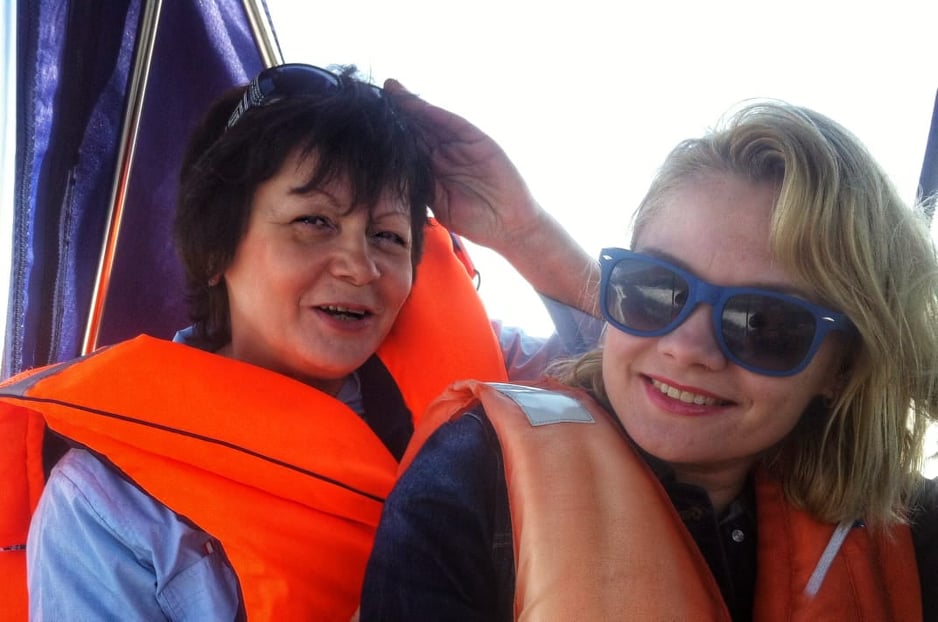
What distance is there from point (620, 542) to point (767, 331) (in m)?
0.37

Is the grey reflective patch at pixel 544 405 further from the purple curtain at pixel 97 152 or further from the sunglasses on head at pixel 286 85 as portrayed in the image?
the purple curtain at pixel 97 152

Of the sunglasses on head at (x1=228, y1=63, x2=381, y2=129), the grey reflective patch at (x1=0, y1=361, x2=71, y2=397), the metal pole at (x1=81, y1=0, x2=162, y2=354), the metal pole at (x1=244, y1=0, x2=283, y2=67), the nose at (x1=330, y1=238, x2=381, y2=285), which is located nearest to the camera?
the grey reflective patch at (x1=0, y1=361, x2=71, y2=397)

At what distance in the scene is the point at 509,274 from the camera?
7.13ft

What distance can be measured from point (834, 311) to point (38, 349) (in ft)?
5.51

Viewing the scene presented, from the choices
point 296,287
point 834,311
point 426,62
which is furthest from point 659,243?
point 426,62

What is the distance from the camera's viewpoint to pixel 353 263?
146 centimetres

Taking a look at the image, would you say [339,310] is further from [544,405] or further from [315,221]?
[544,405]

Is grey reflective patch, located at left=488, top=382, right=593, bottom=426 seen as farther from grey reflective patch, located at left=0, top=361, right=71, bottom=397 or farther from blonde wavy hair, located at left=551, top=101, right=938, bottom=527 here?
grey reflective patch, located at left=0, top=361, right=71, bottom=397

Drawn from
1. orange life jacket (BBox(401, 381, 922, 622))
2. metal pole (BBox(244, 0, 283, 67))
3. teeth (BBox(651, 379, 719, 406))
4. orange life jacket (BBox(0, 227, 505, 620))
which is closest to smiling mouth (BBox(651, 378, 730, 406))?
teeth (BBox(651, 379, 719, 406))

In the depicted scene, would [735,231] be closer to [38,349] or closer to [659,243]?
[659,243]

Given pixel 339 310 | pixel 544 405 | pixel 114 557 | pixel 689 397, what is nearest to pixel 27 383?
pixel 114 557

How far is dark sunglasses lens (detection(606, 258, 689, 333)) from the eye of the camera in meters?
1.12

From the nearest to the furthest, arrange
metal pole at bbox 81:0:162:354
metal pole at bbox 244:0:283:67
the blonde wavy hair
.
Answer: the blonde wavy hair, metal pole at bbox 81:0:162:354, metal pole at bbox 244:0:283:67

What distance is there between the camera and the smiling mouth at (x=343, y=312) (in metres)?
1.51
